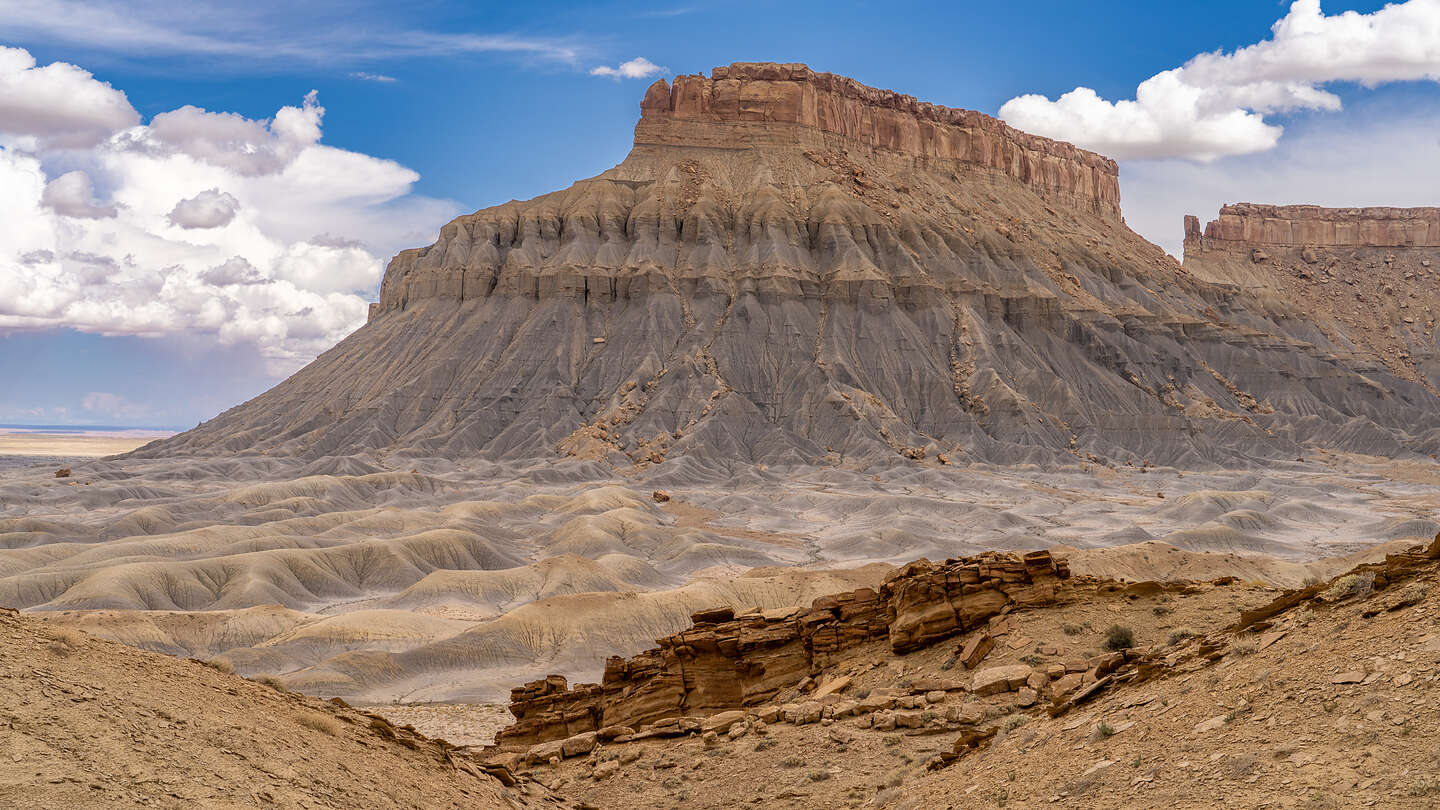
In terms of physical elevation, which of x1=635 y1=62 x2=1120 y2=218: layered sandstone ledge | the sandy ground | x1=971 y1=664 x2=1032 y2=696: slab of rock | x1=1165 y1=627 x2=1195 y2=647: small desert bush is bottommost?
the sandy ground

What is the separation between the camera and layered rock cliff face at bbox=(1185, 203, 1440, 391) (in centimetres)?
15800

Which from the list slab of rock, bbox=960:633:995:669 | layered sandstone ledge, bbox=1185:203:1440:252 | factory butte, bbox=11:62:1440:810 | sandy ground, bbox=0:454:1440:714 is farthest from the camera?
layered sandstone ledge, bbox=1185:203:1440:252

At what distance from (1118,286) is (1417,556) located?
132478 millimetres

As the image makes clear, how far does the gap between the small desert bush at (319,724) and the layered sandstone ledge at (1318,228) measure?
186m

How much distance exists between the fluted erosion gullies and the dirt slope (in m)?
7.92

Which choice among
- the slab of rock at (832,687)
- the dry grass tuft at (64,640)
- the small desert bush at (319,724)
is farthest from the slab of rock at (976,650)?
the dry grass tuft at (64,640)

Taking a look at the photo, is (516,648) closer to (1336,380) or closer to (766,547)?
(766,547)

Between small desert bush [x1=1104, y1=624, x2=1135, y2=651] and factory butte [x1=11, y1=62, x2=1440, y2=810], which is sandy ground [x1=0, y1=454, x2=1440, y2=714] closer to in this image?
factory butte [x1=11, y1=62, x2=1440, y2=810]

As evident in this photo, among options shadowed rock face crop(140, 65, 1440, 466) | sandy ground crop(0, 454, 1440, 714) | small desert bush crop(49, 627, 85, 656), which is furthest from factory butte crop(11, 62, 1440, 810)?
shadowed rock face crop(140, 65, 1440, 466)

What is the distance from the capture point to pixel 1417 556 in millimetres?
12219

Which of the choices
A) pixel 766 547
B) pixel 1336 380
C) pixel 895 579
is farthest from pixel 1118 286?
pixel 895 579

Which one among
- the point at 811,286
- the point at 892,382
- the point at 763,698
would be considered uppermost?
the point at 811,286

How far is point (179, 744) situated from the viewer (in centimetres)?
900

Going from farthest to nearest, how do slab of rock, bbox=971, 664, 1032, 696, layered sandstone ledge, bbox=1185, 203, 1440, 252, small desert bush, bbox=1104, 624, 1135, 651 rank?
layered sandstone ledge, bbox=1185, 203, 1440, 252, small desert bush, bbox=1104, 624, 1135, 651, slab of rock, bbox=971, 664, 1032, 696
